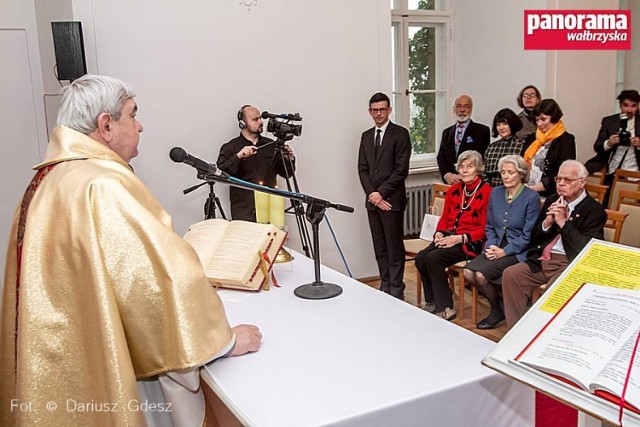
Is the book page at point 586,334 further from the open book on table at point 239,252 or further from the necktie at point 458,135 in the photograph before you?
the necktie at point 458,135

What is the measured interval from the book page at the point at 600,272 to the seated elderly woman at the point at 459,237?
8.55ft

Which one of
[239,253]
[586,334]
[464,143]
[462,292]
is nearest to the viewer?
[586,334]

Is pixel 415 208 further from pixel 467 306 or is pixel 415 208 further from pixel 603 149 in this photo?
pixel 467 306

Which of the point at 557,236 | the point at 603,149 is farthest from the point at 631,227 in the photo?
the point at 603,149

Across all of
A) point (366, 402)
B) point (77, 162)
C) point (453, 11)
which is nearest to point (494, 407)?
point (366, 402)

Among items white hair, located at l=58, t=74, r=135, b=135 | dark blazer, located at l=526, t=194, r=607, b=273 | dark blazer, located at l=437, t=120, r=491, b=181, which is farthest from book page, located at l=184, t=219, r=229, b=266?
dark blazer, located at l=437, t=120, r=491, b=181

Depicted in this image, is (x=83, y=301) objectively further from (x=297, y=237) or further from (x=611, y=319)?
(x=297, y=237)

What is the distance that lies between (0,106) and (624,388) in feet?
15.0

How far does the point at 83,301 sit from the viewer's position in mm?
1436

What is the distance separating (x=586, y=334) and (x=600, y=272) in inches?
7.1

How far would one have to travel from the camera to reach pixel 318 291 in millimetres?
2045

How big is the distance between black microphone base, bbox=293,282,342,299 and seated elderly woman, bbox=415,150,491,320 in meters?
1.99

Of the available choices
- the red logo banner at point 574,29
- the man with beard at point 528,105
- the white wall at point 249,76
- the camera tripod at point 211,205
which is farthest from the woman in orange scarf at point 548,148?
the camera tripod at point 211,205

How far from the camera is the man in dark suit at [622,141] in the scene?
5.12m
